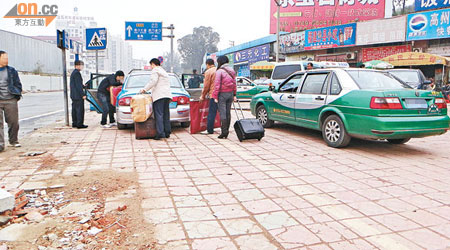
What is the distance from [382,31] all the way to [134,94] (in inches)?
714

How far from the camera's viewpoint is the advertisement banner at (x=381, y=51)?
20.5 m

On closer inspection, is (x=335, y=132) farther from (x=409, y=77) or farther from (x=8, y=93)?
(x=409, y=77)

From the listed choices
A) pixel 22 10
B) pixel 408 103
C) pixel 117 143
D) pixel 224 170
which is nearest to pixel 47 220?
pixel 224 170

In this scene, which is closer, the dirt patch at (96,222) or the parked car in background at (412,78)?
the dirt patch at (96,222)

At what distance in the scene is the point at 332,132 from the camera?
6.50 m

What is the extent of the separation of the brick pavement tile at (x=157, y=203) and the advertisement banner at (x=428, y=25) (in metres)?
19.4

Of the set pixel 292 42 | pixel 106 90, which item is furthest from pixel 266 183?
pixel 292 42

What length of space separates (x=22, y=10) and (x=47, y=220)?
39.1 m

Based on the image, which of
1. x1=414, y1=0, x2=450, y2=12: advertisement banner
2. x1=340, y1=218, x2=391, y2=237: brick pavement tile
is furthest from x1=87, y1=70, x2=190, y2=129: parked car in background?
x1=414, y1=0, x2=450, y2=12: advertisement banner

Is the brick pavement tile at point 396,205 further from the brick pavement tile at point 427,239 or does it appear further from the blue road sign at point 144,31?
the blue road sign at point 144,31

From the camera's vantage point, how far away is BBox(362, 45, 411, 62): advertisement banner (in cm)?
2053

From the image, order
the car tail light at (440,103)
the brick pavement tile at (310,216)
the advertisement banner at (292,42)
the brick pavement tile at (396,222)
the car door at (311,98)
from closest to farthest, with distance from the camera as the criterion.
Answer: the brick pavement tile at (396,222) → the brick pavement tile at (310,216) → the car tail light at (440,103) → the car door at (311,98) → the advertisement banner at (292,42)

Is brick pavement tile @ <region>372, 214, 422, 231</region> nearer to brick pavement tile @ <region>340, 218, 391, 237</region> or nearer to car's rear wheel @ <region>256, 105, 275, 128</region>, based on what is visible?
brick pavement tile @ <region>340, 218, 391, 237</region>

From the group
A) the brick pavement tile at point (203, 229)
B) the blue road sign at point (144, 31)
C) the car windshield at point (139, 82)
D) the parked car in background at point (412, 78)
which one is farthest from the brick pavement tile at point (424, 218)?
the blue road sign at point (144, 31)
